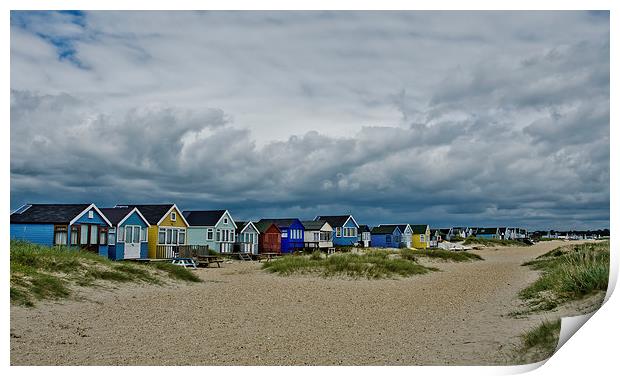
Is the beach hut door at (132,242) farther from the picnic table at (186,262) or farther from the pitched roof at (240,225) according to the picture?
the pitched roof at (240,225)

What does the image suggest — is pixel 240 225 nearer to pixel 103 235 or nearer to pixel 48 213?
pixel 103 235

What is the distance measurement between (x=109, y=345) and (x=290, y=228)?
41231mm

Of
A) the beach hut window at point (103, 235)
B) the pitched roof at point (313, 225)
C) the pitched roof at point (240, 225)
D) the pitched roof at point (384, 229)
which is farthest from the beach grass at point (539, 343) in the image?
the pitched roof at point (384, 229)

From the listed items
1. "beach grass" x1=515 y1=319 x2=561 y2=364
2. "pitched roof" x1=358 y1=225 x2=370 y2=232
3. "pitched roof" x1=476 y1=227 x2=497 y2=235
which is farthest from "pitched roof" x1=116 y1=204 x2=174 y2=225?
"pitched roof" x1=476 y1=227 x2=497 y2=235

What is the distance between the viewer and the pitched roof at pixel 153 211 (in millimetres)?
35344

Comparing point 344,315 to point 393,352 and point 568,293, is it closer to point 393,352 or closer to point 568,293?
point 393,352

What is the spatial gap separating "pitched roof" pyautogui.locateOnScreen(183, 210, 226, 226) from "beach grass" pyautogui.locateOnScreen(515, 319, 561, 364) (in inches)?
1292

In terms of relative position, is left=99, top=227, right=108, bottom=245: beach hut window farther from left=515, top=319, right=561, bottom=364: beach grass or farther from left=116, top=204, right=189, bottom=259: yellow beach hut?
left=515, top=319, right=561, bottom=364: beach grass

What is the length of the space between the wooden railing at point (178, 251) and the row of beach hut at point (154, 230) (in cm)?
6

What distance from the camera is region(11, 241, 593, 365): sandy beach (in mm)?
9500

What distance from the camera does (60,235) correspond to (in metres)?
28.6

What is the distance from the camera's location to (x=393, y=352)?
9.89m

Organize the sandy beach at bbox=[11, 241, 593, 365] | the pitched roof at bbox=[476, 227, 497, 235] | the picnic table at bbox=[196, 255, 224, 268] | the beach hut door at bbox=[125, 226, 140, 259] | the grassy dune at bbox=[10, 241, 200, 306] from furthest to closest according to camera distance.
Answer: the pitched roof at bbox=[476, 227, 497, 235], the beach hut door at bbox=[125, 226, 140, 259], the picnic table at bbox=[196, 255, 224, 268], the grassy dune at bbox=[10, 241, 200, 306], the sandy beach at bbox=[11, 241, 593, 365]
